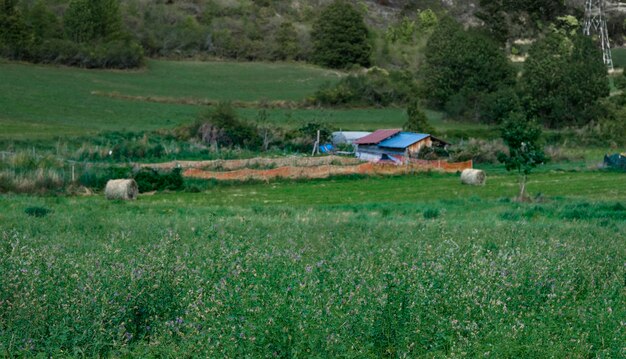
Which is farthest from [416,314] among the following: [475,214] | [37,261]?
[475,214]

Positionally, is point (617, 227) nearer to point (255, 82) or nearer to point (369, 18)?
point (255, 82)

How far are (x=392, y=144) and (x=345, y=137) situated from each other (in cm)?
596

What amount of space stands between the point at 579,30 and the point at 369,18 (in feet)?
196

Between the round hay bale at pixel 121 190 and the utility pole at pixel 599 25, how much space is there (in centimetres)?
7744

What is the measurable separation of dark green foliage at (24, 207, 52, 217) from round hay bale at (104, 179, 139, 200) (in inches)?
327

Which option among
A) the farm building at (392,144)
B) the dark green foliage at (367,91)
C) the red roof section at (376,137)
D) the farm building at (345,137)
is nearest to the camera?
the farm building at (392,144)

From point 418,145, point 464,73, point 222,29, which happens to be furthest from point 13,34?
point 418,145

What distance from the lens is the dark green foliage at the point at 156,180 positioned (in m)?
37.7

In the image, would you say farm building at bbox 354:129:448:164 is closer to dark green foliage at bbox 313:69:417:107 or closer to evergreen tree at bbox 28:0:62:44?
dark green foliage at bbox 313:69:417:107

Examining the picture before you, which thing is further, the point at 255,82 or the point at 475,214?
the point at 255,82

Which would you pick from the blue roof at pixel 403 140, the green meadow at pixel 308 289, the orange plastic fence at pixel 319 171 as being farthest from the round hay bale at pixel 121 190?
the blue roof at pixel 403 140

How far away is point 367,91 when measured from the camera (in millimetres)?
90688

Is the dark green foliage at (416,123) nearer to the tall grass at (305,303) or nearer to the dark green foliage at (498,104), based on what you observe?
the dark green foliage at (498,104)

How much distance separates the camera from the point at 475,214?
27.3 m
